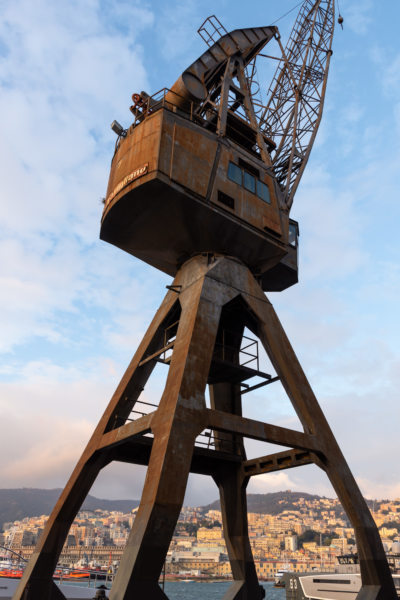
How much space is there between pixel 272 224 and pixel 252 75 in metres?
11.7

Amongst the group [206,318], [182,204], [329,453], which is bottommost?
[329,453]

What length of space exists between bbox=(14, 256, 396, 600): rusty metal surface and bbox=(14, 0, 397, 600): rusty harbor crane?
0.05 m

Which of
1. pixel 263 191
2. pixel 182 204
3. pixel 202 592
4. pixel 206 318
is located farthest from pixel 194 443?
pixel 202 592

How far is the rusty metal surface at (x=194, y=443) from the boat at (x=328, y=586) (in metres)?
38.3

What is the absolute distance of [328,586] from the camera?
52.0 m

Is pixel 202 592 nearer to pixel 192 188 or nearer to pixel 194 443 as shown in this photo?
pixel 194 443

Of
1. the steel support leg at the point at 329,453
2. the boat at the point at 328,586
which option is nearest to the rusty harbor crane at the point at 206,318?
the steel support leg at the point at 329,453

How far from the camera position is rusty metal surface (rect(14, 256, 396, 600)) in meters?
12.3

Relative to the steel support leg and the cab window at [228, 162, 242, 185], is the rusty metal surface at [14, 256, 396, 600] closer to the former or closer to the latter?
the steel support leg

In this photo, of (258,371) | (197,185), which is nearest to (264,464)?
(258,371)

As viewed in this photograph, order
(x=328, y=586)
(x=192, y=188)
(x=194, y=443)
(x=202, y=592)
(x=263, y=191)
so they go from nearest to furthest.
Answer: (x=194, y=443)
(x=192, y=188)
(x=263, y=191)
(x=328, y=586)
(x=202, y=592)

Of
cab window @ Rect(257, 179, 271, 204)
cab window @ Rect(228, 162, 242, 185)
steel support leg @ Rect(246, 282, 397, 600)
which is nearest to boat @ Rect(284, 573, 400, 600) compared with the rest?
steel support leg @ Rect(246, 282, 397, 600)

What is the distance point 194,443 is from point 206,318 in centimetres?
469

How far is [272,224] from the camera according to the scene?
20.2 metres
